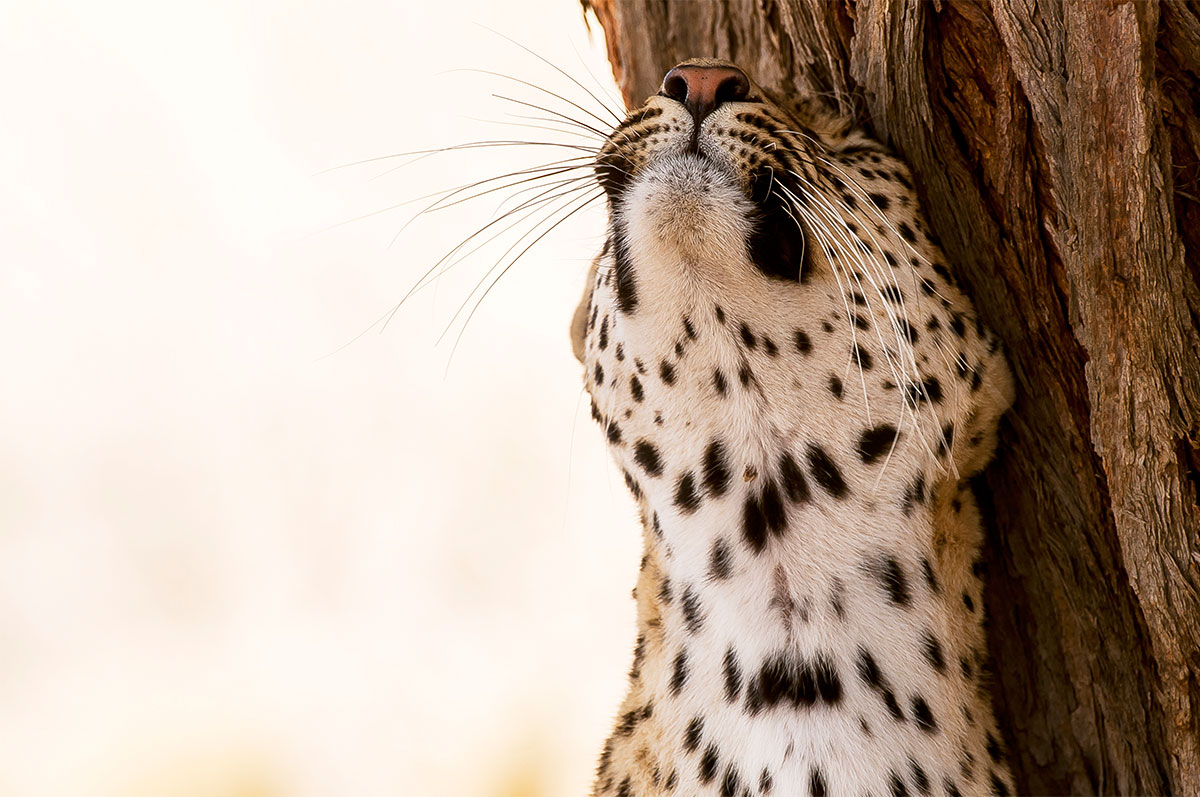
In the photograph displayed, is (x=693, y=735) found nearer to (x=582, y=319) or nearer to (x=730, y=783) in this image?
(x=730, y=783)

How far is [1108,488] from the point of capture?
2.84 meters

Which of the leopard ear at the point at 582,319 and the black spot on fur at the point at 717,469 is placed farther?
the leopard ear at the point at 582,319

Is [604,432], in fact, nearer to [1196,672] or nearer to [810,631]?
[810,631]

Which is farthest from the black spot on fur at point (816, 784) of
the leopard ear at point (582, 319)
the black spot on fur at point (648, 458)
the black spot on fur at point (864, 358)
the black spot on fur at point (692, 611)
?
the leopard ear at point (582, 319)

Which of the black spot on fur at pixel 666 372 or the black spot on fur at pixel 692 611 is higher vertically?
the black spot on fur at pixel 666 372

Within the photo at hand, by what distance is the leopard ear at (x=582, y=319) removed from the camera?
3.44 m

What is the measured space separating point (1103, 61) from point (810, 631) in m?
1.32

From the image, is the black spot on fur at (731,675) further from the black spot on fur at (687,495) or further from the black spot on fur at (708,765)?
the black spot on fur at (687,495)

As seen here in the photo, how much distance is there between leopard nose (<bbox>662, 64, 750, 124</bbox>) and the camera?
2816 millimetres

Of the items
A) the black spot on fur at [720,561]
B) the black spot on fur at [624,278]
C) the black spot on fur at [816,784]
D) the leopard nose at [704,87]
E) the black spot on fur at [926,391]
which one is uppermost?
the leopard nose at [704,87]

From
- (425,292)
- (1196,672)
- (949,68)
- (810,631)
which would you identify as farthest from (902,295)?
(425,292)

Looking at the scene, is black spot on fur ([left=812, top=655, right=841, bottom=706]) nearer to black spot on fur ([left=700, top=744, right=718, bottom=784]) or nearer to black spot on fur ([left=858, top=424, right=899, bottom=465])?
black spot on fur ([left=700, top=744, right=718, bottom=784])

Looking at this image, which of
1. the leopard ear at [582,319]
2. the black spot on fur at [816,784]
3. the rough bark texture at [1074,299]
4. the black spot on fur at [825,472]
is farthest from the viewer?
the leopard ear at [582,319]

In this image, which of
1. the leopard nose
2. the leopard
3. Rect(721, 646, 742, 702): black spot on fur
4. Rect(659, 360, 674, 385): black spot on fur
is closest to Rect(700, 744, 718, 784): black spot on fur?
the leopard
